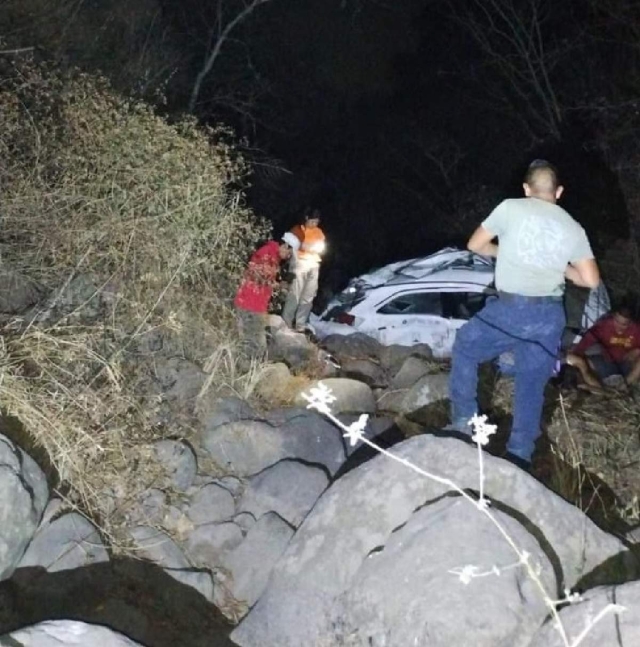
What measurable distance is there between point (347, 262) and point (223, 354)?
39.0ft

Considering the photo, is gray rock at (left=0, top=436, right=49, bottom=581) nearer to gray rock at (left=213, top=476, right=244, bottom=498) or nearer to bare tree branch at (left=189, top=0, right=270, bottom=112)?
gray rock at (left=213, top=476, right=244, bottom=498)

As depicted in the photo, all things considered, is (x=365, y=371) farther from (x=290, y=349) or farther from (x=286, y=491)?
(x=286, y=491)

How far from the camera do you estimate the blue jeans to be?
18.8 feet

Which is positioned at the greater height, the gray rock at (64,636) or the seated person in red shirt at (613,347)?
the gray rock at (64,636)

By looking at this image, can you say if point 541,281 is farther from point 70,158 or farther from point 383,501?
point 70,158

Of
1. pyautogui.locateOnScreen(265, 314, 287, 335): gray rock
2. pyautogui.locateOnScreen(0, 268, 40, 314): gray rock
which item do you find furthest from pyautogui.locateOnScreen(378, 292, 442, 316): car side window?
pyautogui.locateOnScreen(0, 268, 40, 314): gray rock

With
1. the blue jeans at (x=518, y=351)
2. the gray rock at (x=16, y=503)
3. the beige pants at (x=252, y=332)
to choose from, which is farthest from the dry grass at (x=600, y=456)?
the gray rock at (x=16, y=503)

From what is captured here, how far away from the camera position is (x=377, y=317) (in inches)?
458

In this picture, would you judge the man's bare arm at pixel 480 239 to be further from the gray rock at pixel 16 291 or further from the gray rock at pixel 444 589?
the gray rock at pixel 16 291

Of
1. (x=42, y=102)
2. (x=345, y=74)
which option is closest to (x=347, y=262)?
(x=345, y=74)

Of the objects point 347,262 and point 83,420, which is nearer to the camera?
point 83,420

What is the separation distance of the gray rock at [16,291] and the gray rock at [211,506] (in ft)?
6.82

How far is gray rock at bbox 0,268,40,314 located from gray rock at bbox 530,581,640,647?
15.6 ft

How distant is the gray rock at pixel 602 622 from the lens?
157 inches
